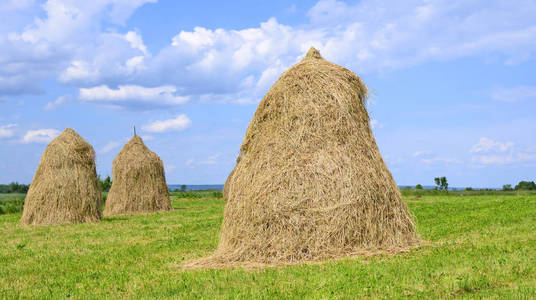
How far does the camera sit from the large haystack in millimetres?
27875

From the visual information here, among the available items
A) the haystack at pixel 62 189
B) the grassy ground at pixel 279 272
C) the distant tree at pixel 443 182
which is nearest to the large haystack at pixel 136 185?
the haystack at pixel 62 189

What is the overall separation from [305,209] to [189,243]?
5.26m

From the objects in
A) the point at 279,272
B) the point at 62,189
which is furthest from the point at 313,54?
the point at 62,189

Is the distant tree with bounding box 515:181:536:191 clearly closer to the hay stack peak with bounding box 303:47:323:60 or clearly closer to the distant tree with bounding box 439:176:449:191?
the distant tree with bounding box 439:176:449:191

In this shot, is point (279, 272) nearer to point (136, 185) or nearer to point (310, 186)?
point (310, 186)

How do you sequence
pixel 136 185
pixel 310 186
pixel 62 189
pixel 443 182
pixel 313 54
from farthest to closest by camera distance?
pixel 443 182
pixel 136 185
pixel 62 189
pixel 313 54
pixel 310 186

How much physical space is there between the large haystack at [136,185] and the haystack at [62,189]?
5.15m

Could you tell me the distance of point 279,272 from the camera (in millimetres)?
8828

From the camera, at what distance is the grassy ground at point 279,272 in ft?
24.6

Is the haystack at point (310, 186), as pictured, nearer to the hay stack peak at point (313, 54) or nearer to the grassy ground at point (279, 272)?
the grassy ground at point (279, 272)

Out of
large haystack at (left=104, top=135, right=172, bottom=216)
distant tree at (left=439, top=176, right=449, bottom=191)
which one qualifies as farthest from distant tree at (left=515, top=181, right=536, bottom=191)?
large haystack at (left=104, top=135, right=172, bottom=216)

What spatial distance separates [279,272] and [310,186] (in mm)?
2123

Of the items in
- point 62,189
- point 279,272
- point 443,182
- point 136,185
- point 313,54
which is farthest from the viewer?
point 443,182

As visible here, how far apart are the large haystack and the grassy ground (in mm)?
12455
